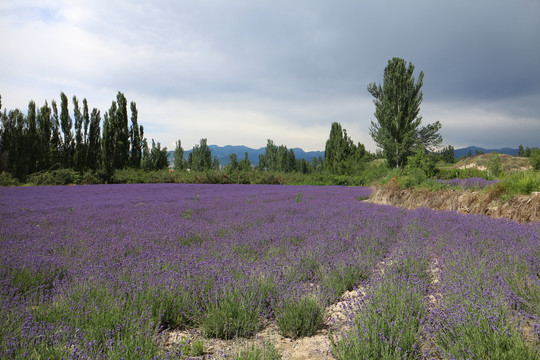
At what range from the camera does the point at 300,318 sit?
88.8 inches

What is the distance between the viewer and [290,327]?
87.5 inches

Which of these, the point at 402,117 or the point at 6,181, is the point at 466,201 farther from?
the point at 6,181

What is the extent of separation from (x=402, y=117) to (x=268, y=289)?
2486 centimetres

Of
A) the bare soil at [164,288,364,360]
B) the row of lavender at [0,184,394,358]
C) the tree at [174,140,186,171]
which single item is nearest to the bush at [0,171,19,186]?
the row of lavender at [0,184,394,358]

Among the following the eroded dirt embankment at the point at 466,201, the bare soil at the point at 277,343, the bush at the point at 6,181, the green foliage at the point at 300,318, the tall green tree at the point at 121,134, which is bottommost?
the bare soil at the point at 277,343

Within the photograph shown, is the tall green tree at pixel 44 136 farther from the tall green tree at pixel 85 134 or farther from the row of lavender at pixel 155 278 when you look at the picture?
the row of lavender at pixel 155 278

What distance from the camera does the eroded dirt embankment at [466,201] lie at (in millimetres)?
5980

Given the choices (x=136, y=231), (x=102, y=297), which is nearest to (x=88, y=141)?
(x=136, y=231)

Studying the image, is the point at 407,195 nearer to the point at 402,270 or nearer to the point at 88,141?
the point at 402,270

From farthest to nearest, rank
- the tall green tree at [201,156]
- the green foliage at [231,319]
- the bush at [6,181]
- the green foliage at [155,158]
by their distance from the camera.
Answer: the tall green tree at [201,156] → the green foliage at [155,158] → the bush at [6,181] → the green foliage at [231,319]

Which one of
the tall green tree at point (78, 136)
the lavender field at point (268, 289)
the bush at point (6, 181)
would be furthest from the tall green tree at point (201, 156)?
the lavender field at point (268, 289)

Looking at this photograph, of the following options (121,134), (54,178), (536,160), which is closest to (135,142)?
(121,134)

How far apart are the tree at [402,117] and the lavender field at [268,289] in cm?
1982

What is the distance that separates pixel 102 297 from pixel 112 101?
1250 inches
